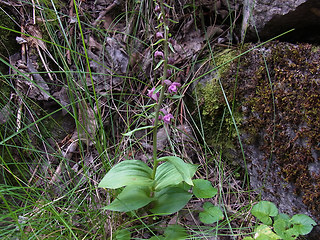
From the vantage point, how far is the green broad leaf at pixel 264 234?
4.48 feet

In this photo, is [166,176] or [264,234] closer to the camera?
[264,234]

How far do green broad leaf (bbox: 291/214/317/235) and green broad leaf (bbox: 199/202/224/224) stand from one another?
39 cm

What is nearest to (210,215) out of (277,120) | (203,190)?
(203,190)

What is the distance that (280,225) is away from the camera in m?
1.44

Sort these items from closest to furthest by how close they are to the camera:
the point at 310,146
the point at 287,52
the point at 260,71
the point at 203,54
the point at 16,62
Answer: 1. the point at 310,146
2. the point at 287,52
3. the point at 260,71
4. the point at 16,62
5. the point at 203,54

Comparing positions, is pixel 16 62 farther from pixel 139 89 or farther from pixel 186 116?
pixel 186 116

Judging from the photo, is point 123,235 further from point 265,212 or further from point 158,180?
point 265,212

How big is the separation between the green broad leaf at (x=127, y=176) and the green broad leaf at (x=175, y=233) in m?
0.27

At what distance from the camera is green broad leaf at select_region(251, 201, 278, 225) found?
4.90 ft

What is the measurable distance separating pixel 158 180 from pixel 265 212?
2.11 feet

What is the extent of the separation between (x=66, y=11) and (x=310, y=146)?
2438 mm

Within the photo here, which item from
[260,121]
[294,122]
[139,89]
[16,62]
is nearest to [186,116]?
[139,89]

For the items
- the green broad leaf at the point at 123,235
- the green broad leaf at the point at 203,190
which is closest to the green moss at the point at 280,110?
the green broad leaf at the point at 203,190

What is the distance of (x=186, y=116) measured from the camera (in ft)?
7.66
